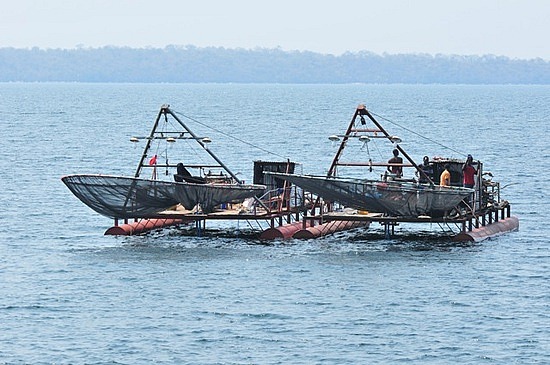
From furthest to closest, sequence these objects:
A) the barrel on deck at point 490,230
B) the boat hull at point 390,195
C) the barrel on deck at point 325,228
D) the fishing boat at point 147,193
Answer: the barrel on deck at point 325,228 → the barrel on deck at point 490,230 → the fishing boat at point 147,193 → the boat hull at point 390,195

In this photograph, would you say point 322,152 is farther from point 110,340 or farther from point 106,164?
point 110,340

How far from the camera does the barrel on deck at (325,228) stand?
66250mm

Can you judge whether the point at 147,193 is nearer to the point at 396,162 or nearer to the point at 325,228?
the point at 325,228

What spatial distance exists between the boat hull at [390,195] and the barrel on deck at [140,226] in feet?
27.3

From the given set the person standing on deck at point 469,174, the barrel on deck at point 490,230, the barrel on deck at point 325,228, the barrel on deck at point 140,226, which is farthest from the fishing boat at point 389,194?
the barrel on deck at point 140,226

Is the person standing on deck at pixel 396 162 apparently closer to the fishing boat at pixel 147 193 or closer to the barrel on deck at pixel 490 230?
the barrel on deck at pixel 490 230

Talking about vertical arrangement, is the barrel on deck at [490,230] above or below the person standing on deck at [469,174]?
below

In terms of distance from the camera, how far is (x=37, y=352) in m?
46.2

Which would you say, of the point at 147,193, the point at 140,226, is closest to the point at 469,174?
the point at 147,193

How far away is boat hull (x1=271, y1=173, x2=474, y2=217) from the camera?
210ft

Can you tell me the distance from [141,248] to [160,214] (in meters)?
2.05

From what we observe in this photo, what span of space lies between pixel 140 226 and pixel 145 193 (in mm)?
3924

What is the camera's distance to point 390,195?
64.2m

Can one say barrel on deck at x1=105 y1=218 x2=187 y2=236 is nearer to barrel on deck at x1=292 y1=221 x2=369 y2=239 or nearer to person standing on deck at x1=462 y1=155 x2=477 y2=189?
barrel on deck at x1=292 y1=221 x2=369 y2=239
